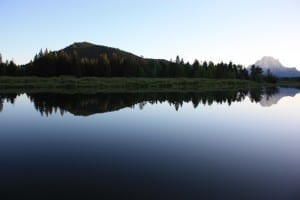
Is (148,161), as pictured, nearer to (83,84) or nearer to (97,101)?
(97,101)

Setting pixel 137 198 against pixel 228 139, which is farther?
pixel 228 139

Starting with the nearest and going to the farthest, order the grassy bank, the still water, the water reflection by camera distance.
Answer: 1. the still water
2. the water reflection
3. the grassy bank

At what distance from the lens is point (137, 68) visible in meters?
115

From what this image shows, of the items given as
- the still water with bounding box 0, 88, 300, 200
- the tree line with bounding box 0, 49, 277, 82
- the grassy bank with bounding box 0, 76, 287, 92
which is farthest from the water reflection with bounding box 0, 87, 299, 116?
the tree line with bounding box 0, 49, 277, 82

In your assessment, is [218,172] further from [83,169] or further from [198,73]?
[198,73]

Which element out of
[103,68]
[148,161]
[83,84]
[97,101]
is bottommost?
[148,161]

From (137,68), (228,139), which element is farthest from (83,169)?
(137,68)

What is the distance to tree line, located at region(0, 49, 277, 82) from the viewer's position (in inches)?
3861

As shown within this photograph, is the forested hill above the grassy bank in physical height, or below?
above

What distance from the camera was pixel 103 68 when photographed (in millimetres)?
105938

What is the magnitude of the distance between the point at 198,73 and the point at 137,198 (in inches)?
4515

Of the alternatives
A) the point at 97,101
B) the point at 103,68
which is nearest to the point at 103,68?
the point at 103,68

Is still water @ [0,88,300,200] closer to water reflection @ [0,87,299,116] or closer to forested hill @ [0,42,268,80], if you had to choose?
water reflection @ [0,87,299,116]

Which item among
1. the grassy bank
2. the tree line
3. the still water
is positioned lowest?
the still water
